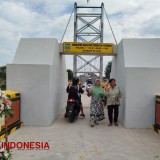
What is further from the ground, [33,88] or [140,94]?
[33,88]

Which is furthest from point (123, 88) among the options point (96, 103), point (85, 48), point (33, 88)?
point (33, 88)

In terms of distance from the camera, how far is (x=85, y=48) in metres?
9.07

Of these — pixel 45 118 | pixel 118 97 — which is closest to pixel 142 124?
pixel 118 97

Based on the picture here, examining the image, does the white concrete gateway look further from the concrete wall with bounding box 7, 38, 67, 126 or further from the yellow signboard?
the yellow signboard

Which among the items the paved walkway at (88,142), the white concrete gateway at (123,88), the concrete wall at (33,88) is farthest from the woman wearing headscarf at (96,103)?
the concrete wall at (33,88)


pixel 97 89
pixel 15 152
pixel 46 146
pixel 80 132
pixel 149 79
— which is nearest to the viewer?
pixel 15 152

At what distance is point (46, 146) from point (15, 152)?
70 cm

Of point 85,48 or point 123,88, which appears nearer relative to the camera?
point 123,88

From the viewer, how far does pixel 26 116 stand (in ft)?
24.3

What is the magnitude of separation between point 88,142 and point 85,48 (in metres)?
4.28

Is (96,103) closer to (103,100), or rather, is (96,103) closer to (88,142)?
(103,100)

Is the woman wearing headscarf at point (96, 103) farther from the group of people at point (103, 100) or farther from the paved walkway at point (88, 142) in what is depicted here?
the paved walkway at point (88, 142)

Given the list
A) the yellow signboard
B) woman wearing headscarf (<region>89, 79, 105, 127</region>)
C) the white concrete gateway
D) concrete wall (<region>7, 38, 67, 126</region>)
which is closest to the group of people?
woman wearing headscarf (<region>89, 79, 105, 127</region>)

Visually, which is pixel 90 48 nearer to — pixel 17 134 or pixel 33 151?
pixel 17 134
